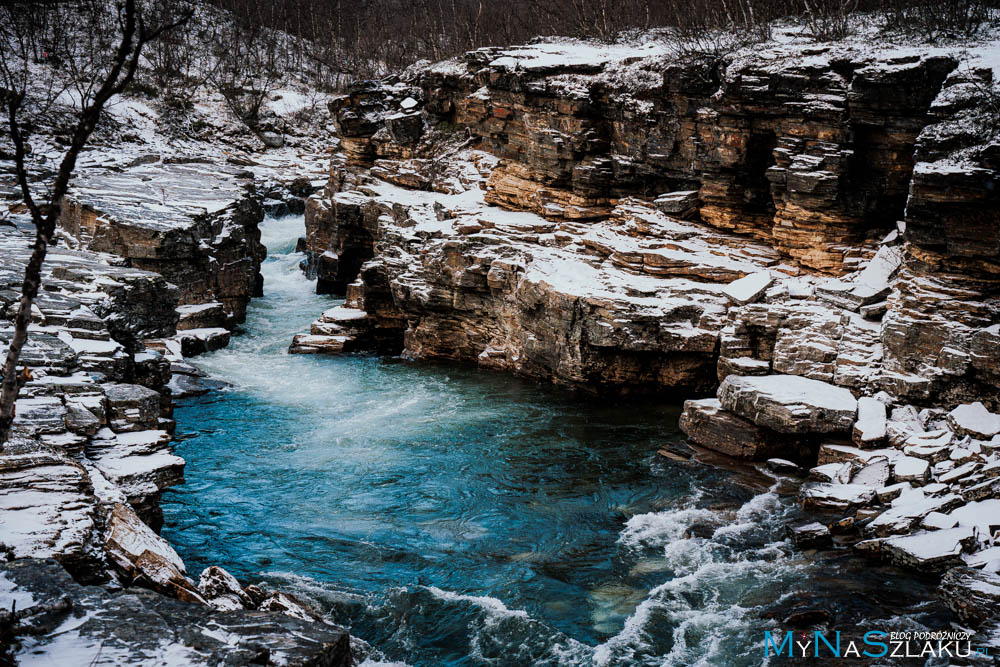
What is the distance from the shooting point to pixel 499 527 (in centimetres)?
1492

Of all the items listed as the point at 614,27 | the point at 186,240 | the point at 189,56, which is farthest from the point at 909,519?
the point at 189,56

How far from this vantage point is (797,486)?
50.9ft

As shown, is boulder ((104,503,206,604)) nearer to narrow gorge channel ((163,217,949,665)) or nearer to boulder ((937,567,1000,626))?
→ narrow gorge channel ((163,217,949,665))

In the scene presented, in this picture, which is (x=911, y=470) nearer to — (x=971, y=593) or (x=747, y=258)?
(x=971, y=593)

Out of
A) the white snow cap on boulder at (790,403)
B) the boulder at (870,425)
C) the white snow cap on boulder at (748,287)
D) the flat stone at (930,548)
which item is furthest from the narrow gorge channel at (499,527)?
the white snow cap on boulder at (748,287)

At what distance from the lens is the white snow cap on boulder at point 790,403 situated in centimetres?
1599

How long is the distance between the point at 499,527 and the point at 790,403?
22.4ft

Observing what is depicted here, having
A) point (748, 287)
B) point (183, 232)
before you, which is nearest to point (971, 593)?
point (748, 287)

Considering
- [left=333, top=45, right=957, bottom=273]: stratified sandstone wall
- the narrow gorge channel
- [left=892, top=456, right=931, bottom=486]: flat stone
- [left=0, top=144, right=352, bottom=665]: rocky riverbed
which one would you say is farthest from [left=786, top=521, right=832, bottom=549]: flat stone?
[left=333, top=45, right=957, bottom=273]: stratified sandstone wall

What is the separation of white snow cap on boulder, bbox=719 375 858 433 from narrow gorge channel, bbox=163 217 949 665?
1.36m

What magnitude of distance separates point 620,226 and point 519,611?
47.4 feet

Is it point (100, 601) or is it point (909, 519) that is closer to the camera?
point (100, 601)

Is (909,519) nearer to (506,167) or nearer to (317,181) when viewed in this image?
(506,167)

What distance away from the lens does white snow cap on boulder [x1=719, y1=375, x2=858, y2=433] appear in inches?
630
